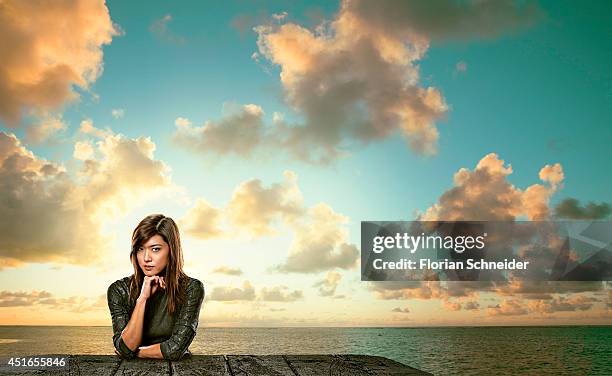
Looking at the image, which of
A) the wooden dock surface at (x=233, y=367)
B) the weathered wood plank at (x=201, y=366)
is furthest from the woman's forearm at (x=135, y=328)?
the weathered wood plank at (x=201, y=366)

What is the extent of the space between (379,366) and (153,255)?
4.62 feet

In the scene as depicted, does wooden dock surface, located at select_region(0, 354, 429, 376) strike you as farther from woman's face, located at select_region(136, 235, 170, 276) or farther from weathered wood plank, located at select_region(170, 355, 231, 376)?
woman's face, located at select_region(136, 235, 170, 276)

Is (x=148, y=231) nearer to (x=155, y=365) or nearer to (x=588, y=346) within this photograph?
(x=155, y=365)

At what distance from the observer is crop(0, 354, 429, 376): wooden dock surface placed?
3.30 metres

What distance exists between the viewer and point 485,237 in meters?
14.4

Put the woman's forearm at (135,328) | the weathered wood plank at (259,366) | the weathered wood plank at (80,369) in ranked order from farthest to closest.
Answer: the woman's forearm at (135,328) → the weathered wood plank at (259,366) → the weathered wood plank at (80,369)

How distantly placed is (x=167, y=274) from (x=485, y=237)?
1150 centimetres

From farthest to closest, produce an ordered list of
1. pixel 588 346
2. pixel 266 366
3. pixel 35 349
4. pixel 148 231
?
pixel 588 346 < pixel 35 349 < pixel 148 231 < pixel 266 366

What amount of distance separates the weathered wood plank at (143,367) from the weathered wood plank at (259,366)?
35 centimetres

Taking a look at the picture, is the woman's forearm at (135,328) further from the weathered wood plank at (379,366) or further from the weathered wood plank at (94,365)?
the weathered wood plank at (379,366)

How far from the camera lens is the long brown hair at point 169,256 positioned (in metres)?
3.88

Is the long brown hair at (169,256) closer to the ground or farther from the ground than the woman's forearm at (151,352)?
farther from the ground

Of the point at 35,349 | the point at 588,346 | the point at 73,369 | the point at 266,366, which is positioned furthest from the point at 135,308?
the point at 588,346

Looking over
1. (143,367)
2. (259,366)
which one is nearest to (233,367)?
(259,366)
